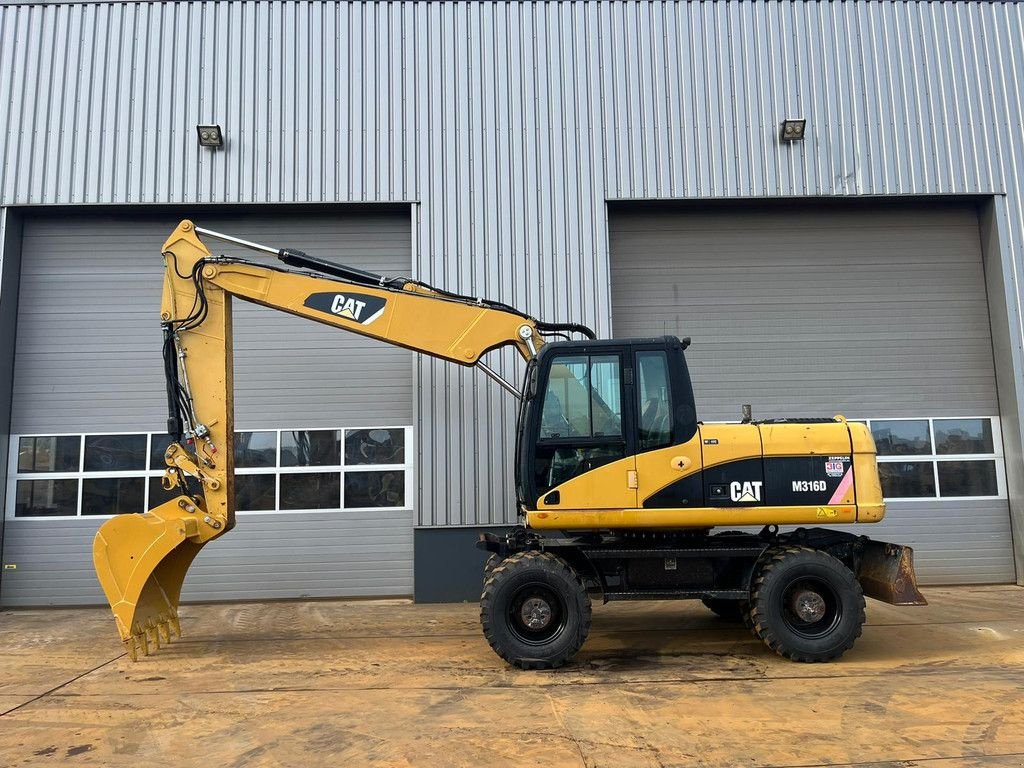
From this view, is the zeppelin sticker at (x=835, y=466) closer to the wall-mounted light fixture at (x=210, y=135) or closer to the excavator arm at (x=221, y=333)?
the excavator arm at (x=221, y=333)

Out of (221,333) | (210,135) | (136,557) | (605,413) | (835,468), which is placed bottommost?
(136,557)

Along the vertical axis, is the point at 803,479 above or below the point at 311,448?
below

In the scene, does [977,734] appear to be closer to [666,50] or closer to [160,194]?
[666,50]

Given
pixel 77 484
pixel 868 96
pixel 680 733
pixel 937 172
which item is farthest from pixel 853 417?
pixel 77 484

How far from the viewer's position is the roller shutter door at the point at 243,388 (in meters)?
10.5

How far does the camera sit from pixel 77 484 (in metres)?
10.7

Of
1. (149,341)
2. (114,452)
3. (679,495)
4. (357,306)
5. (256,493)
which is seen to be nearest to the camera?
(679,495)

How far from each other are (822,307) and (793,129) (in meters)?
2.93

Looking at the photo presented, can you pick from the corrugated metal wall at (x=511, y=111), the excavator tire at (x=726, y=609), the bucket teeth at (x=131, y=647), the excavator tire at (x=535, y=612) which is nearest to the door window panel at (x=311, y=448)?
the corrugated metal wall at (x=511, y=111)

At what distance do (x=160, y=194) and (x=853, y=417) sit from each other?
1171 centimetres

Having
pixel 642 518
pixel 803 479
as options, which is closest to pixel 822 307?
pixel 803 479

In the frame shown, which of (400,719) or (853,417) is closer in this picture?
(400,719)

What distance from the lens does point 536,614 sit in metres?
6.73

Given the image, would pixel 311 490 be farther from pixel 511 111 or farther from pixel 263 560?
pixel 511 111
